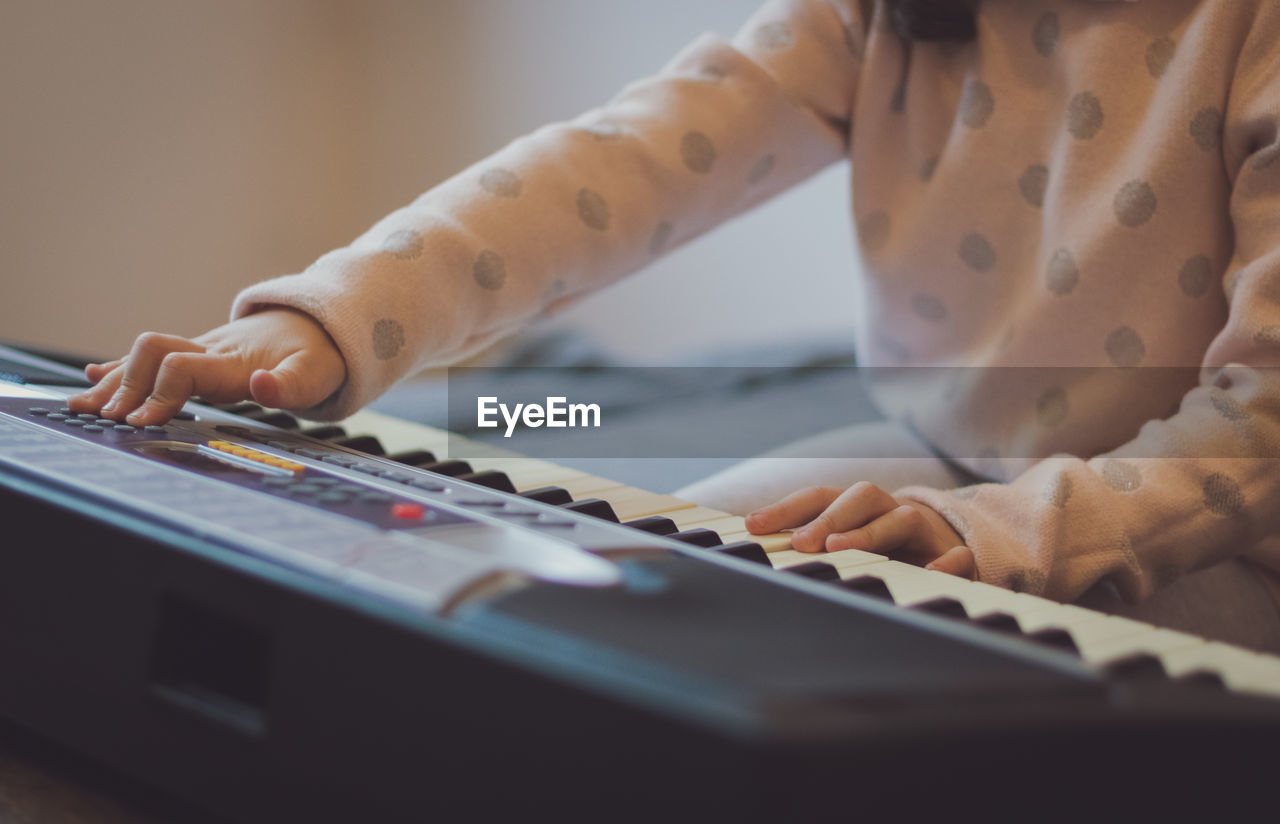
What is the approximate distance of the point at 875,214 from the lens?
84 centimetres

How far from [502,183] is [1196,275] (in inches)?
17.4

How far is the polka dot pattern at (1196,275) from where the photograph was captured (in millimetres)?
669

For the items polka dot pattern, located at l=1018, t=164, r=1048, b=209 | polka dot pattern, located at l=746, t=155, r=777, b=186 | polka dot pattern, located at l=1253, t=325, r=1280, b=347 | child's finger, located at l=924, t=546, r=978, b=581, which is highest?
polka dot pattern, located at l=746, t=155, r=777, b=186

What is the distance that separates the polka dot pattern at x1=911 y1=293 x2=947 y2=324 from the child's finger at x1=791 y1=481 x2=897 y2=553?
330 millimetres

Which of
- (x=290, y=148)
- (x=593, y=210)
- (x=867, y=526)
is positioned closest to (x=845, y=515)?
(x=867, y=526)

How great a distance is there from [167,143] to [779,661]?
1983 mm

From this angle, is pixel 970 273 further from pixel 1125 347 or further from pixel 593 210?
pixel 593 210

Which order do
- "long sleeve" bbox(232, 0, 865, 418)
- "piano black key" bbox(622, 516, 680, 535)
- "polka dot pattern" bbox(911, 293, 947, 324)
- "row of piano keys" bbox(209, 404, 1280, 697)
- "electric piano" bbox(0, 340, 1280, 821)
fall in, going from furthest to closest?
1. "polka dot pattern" bbox(911, 293, 947, 324)
2. "long sleeve" bbox(232, 0, 865, 418)
3. "piano black key" bbox(622, 516, 680, 535)
4. "row of piano keys" bbox(209, 404, 1280, 697)
5. "electric piano" bbox(0, 340, 1280, 821)

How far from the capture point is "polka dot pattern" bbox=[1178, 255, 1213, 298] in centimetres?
67

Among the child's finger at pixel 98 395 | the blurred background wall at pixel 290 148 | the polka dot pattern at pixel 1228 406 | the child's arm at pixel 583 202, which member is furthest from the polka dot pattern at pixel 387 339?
the blurred background wall at pixel 290 148

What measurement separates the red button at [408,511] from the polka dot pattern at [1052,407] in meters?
0.52

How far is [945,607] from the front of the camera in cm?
33

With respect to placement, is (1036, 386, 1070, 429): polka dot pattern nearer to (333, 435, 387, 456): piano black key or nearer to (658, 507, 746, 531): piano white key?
(658, 507, 746, 531): piano white key
